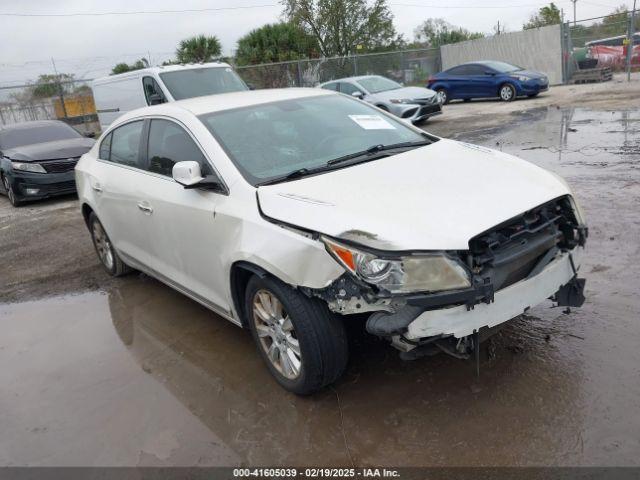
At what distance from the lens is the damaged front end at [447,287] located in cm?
268

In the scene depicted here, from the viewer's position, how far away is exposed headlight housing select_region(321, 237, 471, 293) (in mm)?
2670

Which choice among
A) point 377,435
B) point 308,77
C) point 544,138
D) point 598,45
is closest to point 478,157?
point 377,435

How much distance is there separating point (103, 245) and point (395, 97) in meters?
10.8

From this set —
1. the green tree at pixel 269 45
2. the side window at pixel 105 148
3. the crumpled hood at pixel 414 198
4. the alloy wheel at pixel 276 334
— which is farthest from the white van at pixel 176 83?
the green tree at pixel 269 45

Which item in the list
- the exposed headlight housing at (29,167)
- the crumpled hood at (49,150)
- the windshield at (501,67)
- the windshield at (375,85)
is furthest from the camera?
the windshield at (501,67)

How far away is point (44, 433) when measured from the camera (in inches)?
131

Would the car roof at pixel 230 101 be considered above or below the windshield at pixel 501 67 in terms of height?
below

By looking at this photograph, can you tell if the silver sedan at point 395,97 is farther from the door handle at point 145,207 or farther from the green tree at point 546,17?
the green tree at point 546,17

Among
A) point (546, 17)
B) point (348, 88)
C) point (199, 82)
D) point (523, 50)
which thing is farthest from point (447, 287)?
point (546, 17)

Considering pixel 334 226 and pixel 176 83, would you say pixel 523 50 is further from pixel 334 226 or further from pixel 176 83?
pixel 334 226

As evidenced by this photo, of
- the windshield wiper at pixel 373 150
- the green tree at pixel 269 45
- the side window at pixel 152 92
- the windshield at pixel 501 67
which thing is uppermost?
the green tree at pixel 269 45

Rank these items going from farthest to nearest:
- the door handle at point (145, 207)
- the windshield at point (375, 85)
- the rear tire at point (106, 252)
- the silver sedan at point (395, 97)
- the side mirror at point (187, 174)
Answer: the windshield at point (375, 85)
the silver sedan at point (395, 97)
the rear tire at point (106, 252)
the door handle at point (145, 207)
the side mirror at point (187, 174)

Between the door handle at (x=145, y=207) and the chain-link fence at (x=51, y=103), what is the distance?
1832 cm

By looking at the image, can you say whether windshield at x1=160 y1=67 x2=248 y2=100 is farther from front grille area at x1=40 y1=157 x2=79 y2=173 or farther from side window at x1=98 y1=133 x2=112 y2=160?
side window at x1=98 y1=133 x2=112 y2=160
